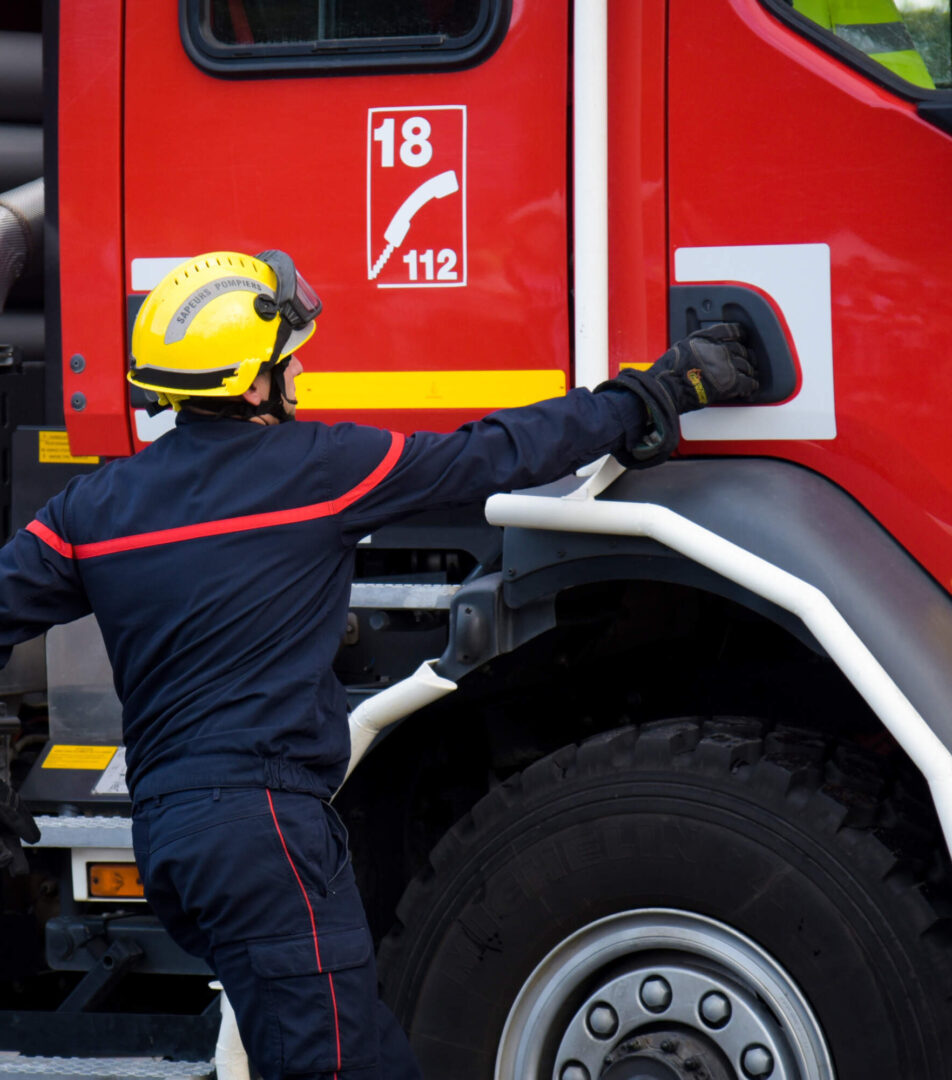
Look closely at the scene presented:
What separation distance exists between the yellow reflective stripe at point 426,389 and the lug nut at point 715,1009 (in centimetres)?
108

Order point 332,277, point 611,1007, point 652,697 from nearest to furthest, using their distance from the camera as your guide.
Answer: point 611,1007, point 332,277, point 652,697

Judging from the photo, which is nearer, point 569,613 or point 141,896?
point 569,613

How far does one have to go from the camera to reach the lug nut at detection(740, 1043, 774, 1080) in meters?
2.42

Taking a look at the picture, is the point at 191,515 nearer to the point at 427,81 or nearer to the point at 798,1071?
the point at 427,81

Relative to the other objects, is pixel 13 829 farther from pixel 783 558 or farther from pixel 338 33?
pixel 338 33

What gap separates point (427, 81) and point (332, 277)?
0.39 meters

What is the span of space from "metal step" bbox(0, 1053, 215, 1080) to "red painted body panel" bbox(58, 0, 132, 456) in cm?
123

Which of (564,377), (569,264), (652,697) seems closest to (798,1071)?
(652,697)

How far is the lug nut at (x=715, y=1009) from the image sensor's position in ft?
8.00

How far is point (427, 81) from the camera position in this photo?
8.50ft

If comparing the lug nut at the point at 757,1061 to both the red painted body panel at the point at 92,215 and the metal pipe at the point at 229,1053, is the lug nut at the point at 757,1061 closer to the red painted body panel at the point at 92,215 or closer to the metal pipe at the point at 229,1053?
the metal pipe at the point at 229,1053

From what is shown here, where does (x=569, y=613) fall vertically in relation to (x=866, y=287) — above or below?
below

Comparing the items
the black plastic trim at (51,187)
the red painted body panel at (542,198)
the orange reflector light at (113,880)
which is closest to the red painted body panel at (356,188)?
the red painted body panel at (542,198)

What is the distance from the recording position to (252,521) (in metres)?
2.34
